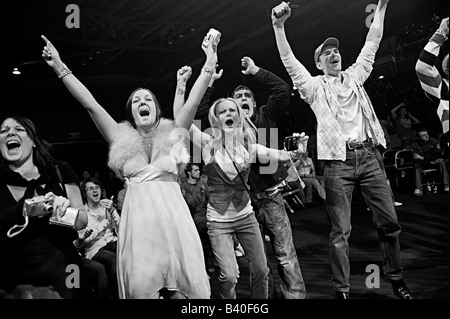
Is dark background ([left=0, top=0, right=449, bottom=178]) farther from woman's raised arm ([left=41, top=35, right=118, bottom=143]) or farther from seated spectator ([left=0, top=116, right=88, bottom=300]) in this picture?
seated spectator ([left=0, top=116, right=88, bottom=300])

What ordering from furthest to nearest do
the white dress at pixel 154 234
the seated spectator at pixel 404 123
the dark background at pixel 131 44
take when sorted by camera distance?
the seated spectator at pixel 404 123 < the dark background at pixel 131 44 < the white dress at pixel 154 234

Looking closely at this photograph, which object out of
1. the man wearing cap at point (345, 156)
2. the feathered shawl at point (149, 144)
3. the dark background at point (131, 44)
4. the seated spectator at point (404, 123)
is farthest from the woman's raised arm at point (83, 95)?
the seated spectator at point (404, 123)

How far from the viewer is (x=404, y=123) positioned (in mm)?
4785

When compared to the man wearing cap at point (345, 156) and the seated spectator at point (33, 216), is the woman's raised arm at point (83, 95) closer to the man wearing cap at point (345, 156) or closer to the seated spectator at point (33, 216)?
the seated spectator at point (33, 216)

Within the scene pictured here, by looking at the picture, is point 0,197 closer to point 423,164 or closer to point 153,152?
point 153,152

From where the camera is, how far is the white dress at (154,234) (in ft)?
5.86

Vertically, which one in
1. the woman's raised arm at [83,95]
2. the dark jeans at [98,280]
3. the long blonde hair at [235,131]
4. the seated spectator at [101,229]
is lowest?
the dark jeans at [98,280]

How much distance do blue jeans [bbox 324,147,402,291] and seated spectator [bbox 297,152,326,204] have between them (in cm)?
278

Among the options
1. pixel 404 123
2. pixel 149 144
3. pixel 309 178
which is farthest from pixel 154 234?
pixel 404 123

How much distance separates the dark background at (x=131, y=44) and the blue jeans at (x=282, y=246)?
964 mm

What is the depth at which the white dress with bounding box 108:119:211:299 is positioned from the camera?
1787 millimetres

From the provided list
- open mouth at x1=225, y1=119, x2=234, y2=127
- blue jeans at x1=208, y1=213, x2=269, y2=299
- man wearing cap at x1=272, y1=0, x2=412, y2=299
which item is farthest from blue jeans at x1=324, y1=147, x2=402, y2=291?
open mouth at x1=225, y1=119, x2=234, y2=127

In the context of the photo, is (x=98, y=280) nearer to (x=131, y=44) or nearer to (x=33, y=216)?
(x=33, y=216)

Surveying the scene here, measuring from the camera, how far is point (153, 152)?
1947mm
